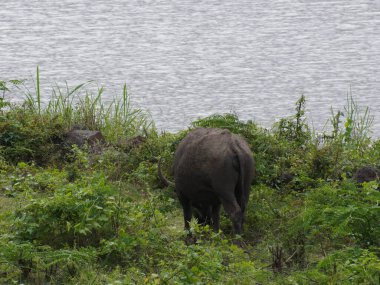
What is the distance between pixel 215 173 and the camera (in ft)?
24.7

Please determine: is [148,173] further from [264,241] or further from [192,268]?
[192,268]

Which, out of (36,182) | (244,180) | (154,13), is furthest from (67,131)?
(154,13)

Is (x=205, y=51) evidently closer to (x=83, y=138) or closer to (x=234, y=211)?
(x=83, y=138)

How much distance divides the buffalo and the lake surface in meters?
7.09

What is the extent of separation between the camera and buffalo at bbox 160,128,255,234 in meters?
7.52

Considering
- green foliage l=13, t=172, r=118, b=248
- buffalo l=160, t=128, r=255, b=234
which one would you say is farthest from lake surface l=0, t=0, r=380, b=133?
green foliage l=13, t=172, r=118, b=248

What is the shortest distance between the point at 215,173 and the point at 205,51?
1475cm

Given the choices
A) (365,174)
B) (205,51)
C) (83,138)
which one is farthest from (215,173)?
(205,51)

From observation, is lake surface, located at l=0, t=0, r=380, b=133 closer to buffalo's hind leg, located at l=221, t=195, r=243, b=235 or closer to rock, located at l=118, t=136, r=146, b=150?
rock, located at l=118, t=136, r=146, b=150

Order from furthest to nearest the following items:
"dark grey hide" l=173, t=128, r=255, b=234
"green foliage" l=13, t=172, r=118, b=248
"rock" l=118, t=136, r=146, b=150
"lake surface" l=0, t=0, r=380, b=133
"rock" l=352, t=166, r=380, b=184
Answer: "lake surface" l=0, t=0, r=380, b=133
"rock" l=118, t=136, r=146, b=150
"rock" l=352, t=166, r=380, b=184
"dark grey hide" l=173, t=128, r=255, b=234
"green foliage" l=13, t=172, r=118, b=248

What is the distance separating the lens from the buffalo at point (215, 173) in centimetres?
752

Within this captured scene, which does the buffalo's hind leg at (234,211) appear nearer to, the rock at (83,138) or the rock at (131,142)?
the rock at (131,142)

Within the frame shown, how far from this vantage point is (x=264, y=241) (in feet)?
25.5

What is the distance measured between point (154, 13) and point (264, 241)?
20404 millimetres
